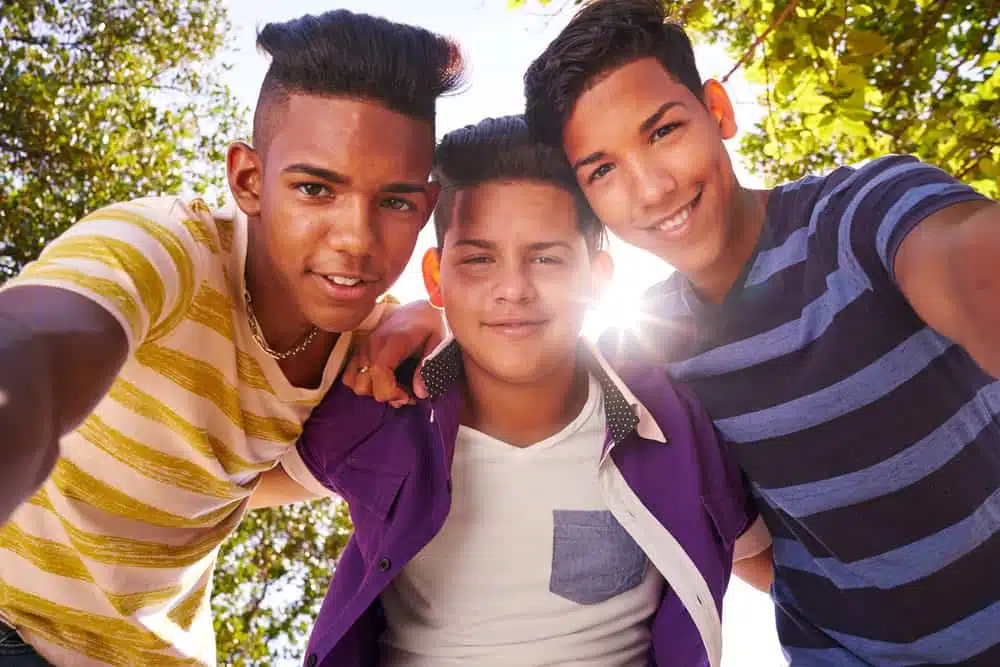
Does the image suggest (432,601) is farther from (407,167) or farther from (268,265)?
(407,167)

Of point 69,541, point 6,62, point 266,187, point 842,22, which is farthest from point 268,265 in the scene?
point 6,62

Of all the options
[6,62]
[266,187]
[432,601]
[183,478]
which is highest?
[6,62]

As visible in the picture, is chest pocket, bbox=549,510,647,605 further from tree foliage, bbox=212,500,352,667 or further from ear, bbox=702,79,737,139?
tree foliage, bbox=212,500,352,667

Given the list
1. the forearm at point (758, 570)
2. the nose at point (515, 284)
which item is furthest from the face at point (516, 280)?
the forearm at point (758, 570)

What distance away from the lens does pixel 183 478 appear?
2438mm

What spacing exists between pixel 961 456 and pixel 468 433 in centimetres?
131

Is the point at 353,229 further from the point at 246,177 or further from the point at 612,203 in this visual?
the point at 612,203

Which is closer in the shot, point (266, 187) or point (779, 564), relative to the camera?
point (266, 187)

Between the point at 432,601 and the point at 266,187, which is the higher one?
the point at 266,187

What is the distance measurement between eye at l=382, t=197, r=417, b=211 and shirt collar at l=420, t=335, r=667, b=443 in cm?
45

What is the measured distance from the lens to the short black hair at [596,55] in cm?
270

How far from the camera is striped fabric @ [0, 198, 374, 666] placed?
93.0 inches

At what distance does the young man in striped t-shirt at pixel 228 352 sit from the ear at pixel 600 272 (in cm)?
56

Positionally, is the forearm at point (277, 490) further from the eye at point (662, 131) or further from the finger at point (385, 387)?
the eye at point (662, 131)
